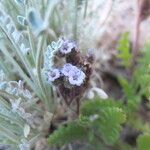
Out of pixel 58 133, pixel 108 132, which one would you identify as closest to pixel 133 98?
pixel 108 132

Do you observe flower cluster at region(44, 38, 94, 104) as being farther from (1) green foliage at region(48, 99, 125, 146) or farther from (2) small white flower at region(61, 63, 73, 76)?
(1) green foliage at region(48, 99, 125, 146)

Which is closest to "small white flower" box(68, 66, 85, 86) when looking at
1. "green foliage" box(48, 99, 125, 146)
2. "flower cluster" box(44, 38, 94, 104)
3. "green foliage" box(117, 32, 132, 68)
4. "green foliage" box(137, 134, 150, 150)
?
"flower cluster" box(44, 38, 94, 104)

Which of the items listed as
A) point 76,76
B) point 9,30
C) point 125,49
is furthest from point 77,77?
point 125,49

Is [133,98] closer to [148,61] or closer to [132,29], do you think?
[148,61]

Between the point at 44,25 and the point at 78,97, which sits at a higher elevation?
the point at 44,25

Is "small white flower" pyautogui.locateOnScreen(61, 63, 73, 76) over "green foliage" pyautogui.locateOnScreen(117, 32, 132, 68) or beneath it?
over

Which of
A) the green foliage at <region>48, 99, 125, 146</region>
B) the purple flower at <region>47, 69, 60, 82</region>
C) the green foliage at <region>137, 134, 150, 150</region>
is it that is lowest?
the green foliage at <region>137, 134, 150, 150</region>

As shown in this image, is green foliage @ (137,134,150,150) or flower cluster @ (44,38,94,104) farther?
green foliage @ (137,134,150,150)
